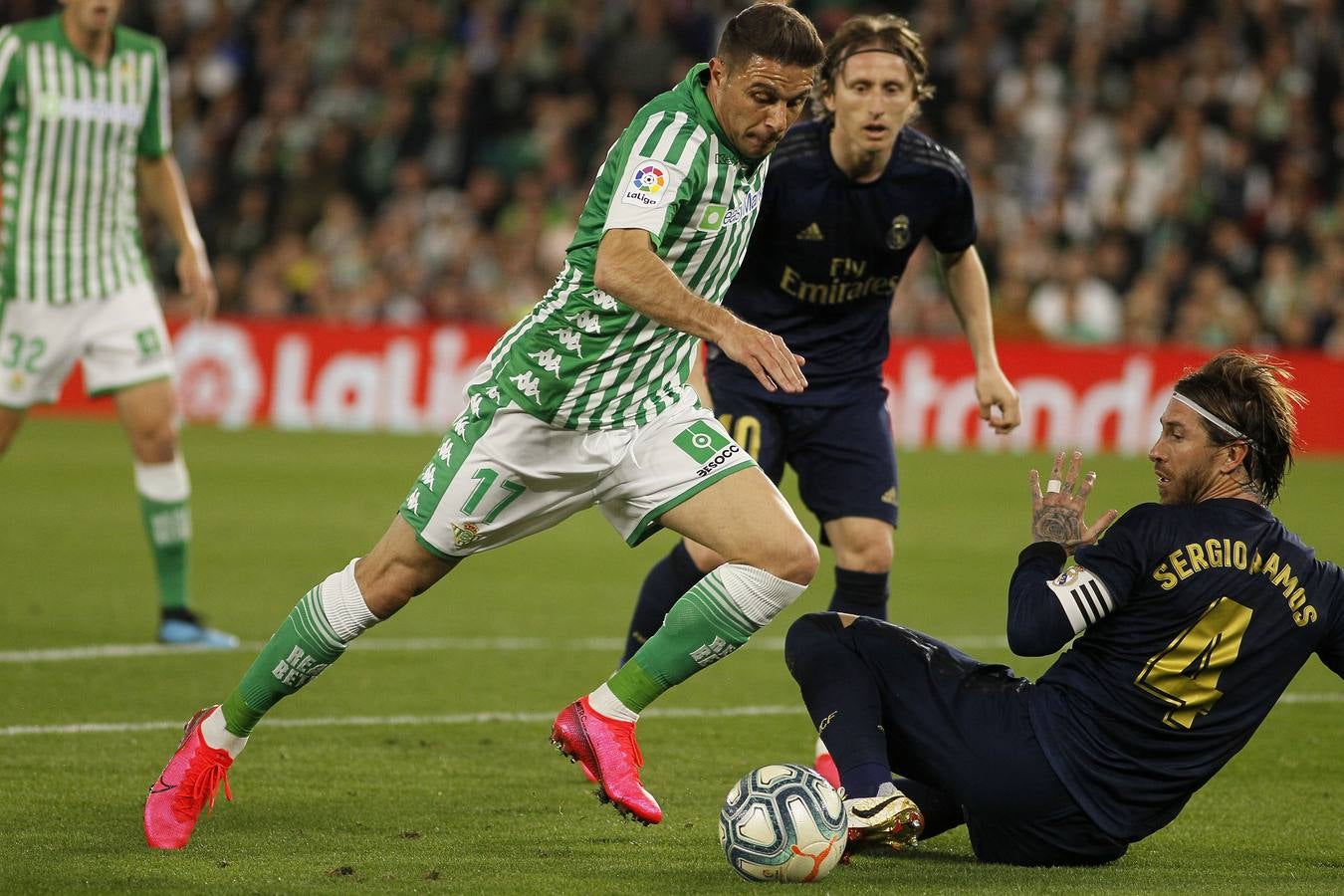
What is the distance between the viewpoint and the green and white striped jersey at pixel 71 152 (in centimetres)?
809

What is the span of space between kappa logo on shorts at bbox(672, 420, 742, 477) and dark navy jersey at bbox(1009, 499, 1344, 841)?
0.90 metres

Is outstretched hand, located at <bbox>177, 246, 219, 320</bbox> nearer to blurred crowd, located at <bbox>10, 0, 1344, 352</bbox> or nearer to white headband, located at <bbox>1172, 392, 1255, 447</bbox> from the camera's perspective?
white headband, located at <bbox>1172, 392, 1255, 447</bbox>

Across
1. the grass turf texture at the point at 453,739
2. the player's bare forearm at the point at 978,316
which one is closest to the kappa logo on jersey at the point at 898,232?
the player's bare forearm at the point at 978,316

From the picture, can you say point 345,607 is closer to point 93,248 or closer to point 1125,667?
point 1125,667

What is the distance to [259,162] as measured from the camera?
73.7 feet

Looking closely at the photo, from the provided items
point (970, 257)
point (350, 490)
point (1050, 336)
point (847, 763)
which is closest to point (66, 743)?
point (847, 763)

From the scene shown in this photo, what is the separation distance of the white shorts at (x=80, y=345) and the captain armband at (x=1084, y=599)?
4.99 metres

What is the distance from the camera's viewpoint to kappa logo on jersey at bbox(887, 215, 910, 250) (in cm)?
640

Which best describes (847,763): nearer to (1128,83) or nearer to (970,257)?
(970,257)

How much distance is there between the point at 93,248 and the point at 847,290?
369cm

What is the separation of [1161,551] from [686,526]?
1.27 m

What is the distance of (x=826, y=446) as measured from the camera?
21.5 feet

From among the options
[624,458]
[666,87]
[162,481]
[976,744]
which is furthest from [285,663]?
[666,87]

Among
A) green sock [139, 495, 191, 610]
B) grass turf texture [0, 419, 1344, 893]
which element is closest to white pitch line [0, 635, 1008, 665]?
grass turf texture [0, 419, 1344, 893]
